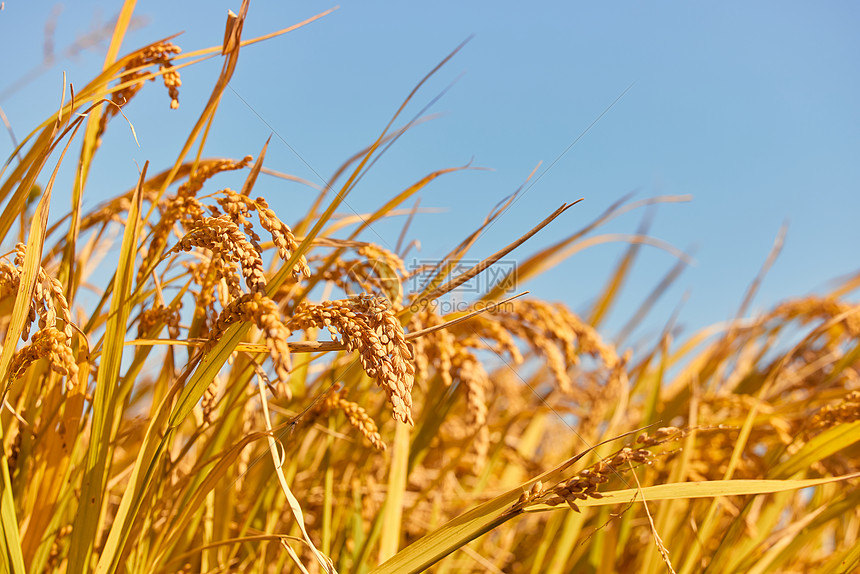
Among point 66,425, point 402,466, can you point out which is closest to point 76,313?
point 66,425

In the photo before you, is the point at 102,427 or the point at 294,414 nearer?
the point at 102,427

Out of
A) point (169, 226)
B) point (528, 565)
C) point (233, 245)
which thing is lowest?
point (528, 565)

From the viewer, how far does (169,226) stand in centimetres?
94

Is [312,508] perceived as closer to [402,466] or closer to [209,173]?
[402,466]

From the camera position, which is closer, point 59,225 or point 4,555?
point 4,555

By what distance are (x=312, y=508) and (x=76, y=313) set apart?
0.87 meters

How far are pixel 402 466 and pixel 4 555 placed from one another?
0.69 meters

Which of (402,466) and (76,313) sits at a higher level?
(76,313)

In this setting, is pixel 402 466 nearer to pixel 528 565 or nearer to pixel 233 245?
pixel 528 565

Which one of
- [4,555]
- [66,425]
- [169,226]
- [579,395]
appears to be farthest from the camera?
[579,395]

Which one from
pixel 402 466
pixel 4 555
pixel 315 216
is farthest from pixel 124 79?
pixel 402 466

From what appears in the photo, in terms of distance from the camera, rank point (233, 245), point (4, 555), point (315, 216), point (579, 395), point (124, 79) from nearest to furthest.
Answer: point (233, 245) < point (4, 555) < point (124, 79) < point (315, 216) < point (579, 395)

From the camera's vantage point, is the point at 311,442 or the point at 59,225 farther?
Result: the point at 311,442

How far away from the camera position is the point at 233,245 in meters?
0.60
